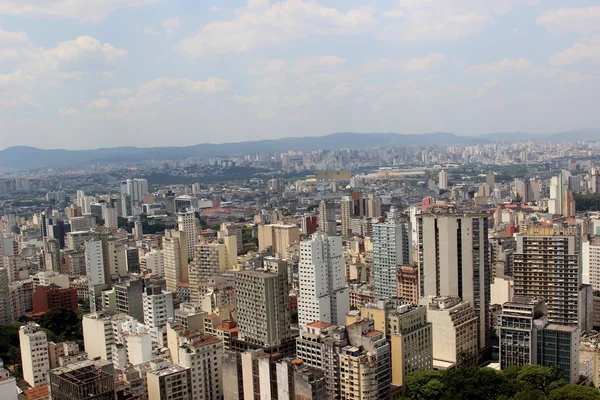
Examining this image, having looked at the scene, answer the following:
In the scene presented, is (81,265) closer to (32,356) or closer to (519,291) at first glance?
(32,356)

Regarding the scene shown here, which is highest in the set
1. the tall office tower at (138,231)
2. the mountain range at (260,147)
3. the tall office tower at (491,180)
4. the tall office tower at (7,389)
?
the mountain range at (260,147)

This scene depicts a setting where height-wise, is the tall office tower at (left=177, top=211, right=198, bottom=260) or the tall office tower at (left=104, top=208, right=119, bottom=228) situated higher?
the tall office tower at (left=177, top=211, right=198, bottom=260)

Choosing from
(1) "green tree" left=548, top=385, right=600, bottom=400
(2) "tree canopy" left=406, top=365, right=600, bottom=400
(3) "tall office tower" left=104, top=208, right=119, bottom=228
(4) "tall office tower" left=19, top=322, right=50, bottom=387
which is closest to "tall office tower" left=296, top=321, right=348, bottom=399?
(2) "tree canopy" left=406, top=365, right=600, bottom=400

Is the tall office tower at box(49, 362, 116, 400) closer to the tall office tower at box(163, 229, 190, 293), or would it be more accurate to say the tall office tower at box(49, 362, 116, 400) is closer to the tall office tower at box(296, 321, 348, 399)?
the tall office tower at box(296, 321, 348, 399)

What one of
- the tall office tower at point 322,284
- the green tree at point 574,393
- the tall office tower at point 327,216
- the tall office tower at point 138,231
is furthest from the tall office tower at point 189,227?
the green tree at point 574,393

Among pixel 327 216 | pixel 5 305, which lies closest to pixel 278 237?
pixel 327 216

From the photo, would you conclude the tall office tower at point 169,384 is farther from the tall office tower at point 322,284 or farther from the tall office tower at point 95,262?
the tall office tower at point 95,262
